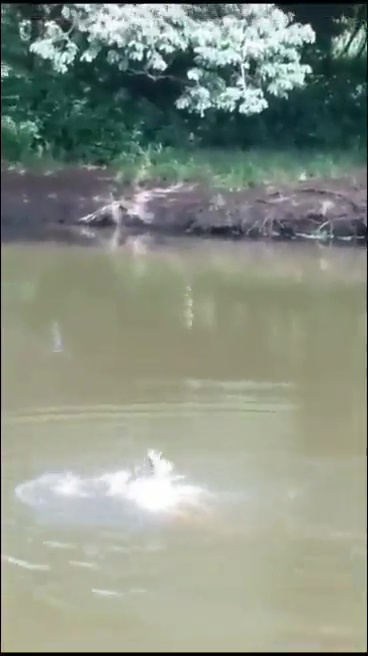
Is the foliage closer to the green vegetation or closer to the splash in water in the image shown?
the green vegetation

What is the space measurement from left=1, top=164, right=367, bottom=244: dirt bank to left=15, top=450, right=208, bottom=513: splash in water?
1.89 feet

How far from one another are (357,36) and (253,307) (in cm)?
59

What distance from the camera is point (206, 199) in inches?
66.8

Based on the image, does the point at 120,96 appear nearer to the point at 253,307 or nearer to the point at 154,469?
the point at 253,307

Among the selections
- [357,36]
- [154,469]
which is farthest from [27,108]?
[154,469]

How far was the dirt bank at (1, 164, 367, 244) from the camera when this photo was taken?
1678 millimetres

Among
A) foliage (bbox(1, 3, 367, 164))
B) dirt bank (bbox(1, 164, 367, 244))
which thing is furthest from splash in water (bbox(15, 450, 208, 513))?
foliage (bbox(1, 3, 367, 164))

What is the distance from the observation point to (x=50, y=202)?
66.6 inches

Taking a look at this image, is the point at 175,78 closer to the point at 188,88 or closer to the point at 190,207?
the point at 188,88

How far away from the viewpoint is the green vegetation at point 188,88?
5.19ft

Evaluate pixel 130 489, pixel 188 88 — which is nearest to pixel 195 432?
pixel 130 489

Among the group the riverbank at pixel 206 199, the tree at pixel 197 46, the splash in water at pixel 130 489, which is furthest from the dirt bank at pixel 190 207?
the splash in water at pixel 130 489

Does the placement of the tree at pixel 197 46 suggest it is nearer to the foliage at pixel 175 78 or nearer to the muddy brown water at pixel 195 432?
the foliage at pixel 175 78

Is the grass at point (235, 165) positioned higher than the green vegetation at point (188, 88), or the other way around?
the green vegetation at point (188, 88)
